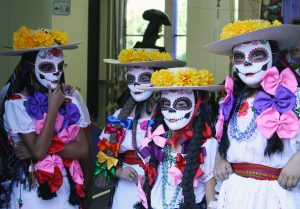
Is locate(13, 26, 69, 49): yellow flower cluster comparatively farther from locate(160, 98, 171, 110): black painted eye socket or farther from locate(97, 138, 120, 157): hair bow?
locate(160, 98, 171, 110): black painted eye socket

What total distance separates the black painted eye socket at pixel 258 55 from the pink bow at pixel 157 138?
30.0 inches

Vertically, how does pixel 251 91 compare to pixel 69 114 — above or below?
above

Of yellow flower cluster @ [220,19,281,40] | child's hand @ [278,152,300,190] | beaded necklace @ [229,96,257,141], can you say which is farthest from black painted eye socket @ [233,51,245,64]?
child's hand @ [278,152,300,190]

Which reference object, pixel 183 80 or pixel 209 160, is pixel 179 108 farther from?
pixel 209 160

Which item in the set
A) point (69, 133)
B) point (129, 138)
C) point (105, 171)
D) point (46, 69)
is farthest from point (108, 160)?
point (46, 69)

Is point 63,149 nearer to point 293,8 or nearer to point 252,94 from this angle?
point 252,94

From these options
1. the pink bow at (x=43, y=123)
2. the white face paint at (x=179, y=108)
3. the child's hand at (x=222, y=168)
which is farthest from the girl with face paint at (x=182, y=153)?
the pink bow at (x=43, y=123)

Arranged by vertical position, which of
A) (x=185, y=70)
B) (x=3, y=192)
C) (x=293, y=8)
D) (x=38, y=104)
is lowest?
(x=3, y=192)

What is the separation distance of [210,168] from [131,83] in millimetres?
974

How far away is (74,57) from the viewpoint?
9562 mm

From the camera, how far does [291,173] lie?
3119 millimetres

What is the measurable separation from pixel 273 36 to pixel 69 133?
5.13 feet

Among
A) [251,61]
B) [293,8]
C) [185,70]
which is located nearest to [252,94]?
[251,61]

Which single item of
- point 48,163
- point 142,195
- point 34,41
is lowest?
point 142,195
